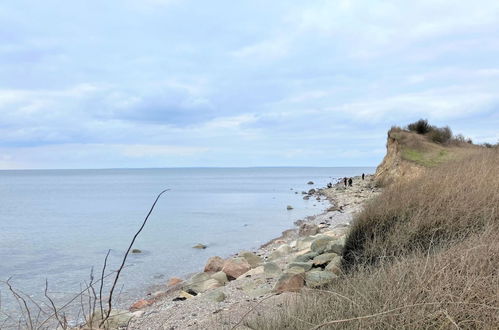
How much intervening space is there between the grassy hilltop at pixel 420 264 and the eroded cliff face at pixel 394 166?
19.1 m

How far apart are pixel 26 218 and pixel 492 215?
36.3 metres

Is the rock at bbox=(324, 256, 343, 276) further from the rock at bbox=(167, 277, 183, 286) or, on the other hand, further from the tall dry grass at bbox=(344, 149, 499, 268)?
the rock at bbox=(167, 277, 183, 286)

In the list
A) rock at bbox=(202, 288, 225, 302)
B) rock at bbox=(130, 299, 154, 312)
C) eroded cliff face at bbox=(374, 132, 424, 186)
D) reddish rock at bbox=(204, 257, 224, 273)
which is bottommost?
rock at bbox=(130, 299, 154, 312)

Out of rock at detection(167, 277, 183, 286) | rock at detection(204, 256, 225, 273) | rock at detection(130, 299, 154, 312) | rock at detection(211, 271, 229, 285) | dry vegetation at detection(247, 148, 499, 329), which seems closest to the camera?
dry vegetation at detection(247, 148, 499, 329)

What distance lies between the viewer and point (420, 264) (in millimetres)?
4422

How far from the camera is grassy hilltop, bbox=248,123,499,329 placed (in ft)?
11.5

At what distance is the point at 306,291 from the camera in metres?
4.67

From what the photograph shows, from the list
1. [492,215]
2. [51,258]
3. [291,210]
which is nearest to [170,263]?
[51,258]

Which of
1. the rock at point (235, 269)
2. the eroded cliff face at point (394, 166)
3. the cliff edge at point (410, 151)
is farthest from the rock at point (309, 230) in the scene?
the cliff edge at point (410, 151)

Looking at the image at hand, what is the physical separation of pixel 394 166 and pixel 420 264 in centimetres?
3080

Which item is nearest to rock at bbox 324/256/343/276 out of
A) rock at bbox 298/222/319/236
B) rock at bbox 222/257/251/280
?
rock at bbox 222/257/251/280

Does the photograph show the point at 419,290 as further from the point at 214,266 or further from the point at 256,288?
Result: the point at 214,266

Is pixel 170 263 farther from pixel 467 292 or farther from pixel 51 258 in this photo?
pixel 467 292

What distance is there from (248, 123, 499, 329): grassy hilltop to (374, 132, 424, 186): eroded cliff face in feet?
62.7
